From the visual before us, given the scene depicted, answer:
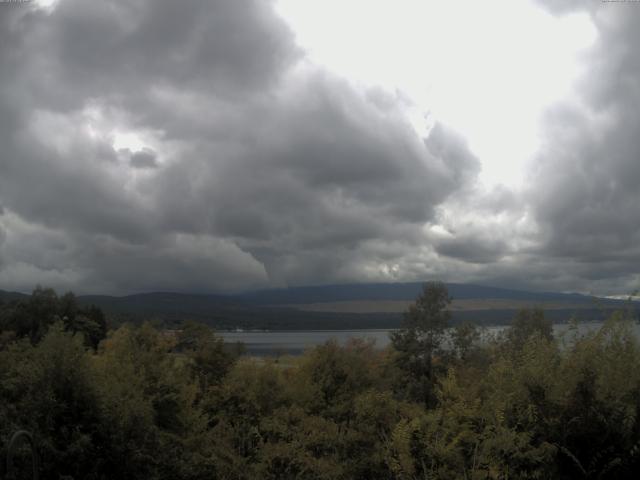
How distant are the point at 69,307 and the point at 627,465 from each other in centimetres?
7995

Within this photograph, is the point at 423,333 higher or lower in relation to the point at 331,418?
higher

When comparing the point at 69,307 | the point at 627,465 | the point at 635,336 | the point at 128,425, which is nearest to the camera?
the point at 627,465

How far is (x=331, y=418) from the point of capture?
78.3 ft

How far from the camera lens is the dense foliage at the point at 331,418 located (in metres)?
11.2

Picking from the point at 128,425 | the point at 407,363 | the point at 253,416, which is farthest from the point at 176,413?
the point at 407,363

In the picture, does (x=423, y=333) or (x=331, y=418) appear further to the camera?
(x=423, y=333)

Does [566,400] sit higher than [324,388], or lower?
higher

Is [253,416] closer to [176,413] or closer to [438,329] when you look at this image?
[176,413]

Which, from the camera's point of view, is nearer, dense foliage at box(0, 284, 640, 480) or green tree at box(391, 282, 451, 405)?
dense foliage at box(0, 284, 640, 480)

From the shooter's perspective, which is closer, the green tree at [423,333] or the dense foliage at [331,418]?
the dense foliage at [331,418]

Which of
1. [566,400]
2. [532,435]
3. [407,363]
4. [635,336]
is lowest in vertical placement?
[407,363]

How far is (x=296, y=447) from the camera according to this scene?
742 inches

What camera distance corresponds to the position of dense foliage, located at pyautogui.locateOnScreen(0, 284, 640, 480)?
11227mm

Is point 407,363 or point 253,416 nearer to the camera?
point 253,416
